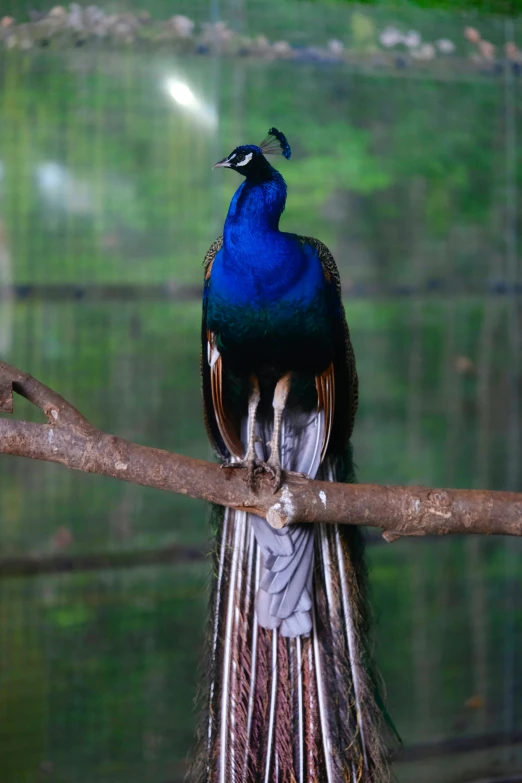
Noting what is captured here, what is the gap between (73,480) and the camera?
3146 millimetres

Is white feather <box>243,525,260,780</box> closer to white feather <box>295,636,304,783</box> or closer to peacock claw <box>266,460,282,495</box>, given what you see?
white feather <box>295,636,304,783</box>

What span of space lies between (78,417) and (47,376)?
4.18ft

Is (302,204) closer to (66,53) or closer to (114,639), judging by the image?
(66,53)

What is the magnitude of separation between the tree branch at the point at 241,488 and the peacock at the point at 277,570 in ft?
0.24

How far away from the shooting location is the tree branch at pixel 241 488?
1.86 metres

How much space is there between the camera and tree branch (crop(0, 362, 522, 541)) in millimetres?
1861

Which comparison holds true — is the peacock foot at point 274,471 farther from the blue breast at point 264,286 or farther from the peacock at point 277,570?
the blue breast at point 264,286

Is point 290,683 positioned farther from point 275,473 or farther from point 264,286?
point 264,286

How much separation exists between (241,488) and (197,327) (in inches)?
53.1

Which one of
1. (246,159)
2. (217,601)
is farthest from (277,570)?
(246,159)

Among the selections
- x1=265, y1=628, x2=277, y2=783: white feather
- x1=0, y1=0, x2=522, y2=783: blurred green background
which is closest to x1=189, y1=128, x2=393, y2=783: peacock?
x1=265, y1=628, x2=277, y2=783: white feather

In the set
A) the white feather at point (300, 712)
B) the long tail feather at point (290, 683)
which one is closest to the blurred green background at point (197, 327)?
the long tail feather at point (290, 683)

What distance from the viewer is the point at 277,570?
82.6 inches

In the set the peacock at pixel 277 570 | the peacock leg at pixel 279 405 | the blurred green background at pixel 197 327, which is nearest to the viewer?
the peacock at pixel 277 570
